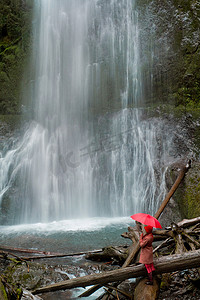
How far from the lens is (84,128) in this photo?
16.2 metres

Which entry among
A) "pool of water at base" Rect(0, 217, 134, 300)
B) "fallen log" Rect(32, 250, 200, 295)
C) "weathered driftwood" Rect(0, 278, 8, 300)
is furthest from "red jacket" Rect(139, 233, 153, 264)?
"pool of water at base" Rect(0, 217, 134, 300)

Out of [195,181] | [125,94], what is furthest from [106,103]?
[195,181]

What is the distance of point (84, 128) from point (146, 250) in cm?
1298

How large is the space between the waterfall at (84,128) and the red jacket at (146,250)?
314 inches

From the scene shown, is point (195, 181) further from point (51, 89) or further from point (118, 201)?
point (51, 89)

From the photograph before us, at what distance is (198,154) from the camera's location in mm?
12461

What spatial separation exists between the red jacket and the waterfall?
7975 mm

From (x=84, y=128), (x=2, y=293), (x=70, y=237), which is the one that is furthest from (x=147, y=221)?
(x=84, y=128)

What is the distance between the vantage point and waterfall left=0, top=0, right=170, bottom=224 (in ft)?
43.0

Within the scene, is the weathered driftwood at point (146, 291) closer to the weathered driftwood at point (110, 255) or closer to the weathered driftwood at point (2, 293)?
the weathered driftwood at point (110, 255)

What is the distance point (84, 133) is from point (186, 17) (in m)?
9.43

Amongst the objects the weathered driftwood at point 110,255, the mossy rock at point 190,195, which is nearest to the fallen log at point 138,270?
the weathered driftwood at point 110,255

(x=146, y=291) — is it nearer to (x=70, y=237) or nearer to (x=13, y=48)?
(x=70, y=237)

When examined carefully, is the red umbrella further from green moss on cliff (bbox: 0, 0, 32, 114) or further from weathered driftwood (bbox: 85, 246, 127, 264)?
green moss on cliff (bbox: 0, 0, 32, 114)
